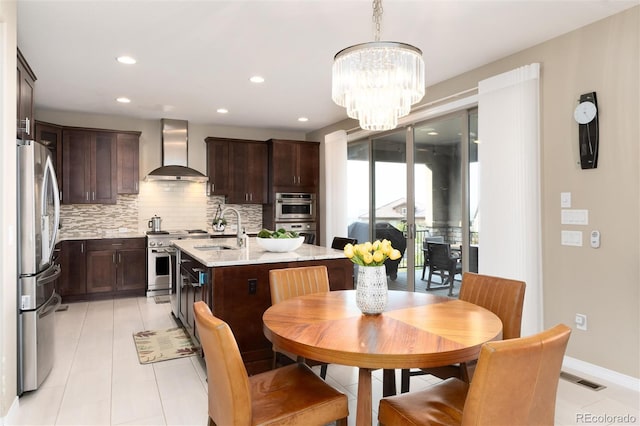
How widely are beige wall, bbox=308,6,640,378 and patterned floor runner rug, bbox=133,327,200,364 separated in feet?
10.3

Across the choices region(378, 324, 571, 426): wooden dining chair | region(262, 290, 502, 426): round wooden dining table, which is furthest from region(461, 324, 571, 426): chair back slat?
region(262, 290, 502, 426): round wooden dining table

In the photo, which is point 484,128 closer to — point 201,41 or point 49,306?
point 201,41

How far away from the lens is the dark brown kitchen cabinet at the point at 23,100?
278 cm

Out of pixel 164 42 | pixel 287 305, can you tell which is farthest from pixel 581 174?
pixel 164 42

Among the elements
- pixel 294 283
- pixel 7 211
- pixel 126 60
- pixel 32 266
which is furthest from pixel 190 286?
pixel 126 60

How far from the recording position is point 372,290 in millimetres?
1958

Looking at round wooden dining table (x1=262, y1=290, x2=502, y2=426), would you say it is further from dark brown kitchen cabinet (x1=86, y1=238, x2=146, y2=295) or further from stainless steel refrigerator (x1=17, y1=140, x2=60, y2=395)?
dark brown kitchen cabinet (x1=86, y1=238, x2=146, y2=295)

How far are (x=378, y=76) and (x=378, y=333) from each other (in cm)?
142

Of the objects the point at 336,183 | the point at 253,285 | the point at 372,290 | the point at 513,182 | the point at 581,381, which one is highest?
the point at 336,183

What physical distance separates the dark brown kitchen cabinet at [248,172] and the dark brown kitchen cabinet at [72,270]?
7.38 ft

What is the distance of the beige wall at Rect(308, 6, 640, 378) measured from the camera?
2822 millimetres

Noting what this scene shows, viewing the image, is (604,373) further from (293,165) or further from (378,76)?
(293,165)

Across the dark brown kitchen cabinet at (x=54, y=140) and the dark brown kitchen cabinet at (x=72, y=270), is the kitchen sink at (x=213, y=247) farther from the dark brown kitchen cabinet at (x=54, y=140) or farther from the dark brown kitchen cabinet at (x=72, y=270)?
the dark brown kitchen cabinet at (x=54, y=140)

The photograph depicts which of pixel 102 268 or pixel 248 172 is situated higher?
pixel 248 172
